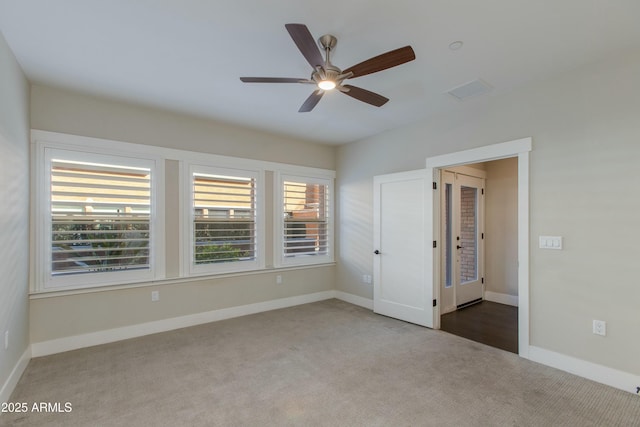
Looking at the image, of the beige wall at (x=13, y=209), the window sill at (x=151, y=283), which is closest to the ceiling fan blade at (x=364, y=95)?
the beige wall at (x=13, y=209)

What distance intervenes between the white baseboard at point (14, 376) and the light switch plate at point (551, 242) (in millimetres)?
4782

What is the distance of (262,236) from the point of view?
4.75 meters

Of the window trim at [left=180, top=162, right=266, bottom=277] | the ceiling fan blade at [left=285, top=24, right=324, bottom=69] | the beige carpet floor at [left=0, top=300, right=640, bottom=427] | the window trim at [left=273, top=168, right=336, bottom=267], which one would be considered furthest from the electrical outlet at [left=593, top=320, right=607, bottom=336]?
the window trim at [left=180, top=162, right=266, bottom=277]

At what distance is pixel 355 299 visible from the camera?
5.21 meters

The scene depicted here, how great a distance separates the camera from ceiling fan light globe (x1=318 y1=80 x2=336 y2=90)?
234 cm

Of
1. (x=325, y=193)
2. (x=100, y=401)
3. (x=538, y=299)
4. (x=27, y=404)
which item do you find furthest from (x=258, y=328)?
(x=538, y=299)

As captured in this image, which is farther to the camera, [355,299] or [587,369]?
[355,299]

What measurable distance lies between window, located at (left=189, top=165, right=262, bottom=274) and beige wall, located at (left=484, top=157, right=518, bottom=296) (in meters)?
4.01

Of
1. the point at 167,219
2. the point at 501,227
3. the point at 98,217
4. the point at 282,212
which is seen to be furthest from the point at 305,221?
the point at 501,227

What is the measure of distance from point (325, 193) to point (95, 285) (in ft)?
11.8

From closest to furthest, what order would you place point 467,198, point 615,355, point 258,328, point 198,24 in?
point 198,24, point 615,355, point 258,328, point 467,198

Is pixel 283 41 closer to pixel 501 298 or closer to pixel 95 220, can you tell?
pixel 95 220

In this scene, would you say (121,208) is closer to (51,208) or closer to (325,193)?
(51,208)

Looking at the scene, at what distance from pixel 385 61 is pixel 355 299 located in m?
4.00
